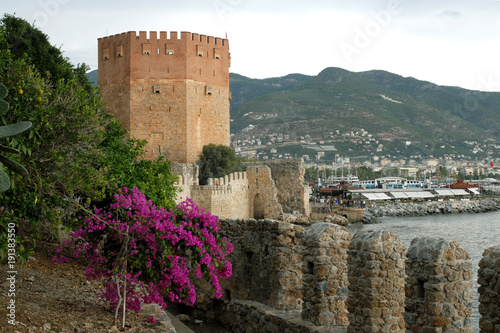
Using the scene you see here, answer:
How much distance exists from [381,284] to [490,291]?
1314 millimetres

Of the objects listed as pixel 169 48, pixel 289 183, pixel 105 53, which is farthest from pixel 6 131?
pixel 289 183

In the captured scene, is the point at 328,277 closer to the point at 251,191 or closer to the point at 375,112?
the point at 251,191

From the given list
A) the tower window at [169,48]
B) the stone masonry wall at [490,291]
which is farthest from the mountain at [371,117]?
the stone masonry wall at [490,291]

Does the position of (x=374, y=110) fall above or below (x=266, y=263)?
above

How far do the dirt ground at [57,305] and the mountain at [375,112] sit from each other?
112 meters

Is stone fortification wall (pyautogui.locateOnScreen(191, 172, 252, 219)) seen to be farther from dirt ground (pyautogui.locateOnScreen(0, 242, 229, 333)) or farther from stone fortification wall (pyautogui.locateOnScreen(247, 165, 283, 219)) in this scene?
dirt ground (pyautogui.locateOnScreen(0, 242, 229, 333))

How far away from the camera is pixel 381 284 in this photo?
6.50m

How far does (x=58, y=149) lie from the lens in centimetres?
829

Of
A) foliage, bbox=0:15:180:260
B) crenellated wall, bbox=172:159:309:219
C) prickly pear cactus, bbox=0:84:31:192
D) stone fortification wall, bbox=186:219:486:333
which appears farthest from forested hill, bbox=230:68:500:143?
prickly pear cactus, bbox=0:84:31:192

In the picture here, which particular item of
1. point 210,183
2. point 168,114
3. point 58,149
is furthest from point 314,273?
point 168,114

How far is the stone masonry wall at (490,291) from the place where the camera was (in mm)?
5375

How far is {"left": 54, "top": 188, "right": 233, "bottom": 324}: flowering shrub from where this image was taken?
7.30 m

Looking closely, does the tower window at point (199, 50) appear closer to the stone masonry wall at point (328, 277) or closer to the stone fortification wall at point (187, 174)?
the stone fortification wall at point (187, 174)

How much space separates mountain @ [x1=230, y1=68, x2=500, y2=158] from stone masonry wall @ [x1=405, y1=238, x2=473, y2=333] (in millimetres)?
115702
